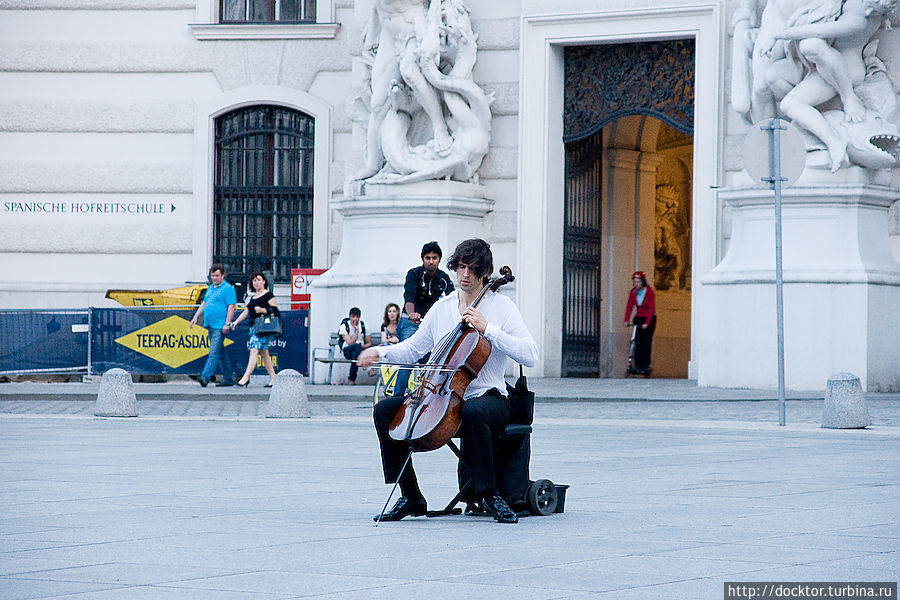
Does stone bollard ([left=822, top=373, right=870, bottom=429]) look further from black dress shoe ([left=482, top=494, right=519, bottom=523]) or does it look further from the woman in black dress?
the woman in black dress

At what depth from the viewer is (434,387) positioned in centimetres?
815

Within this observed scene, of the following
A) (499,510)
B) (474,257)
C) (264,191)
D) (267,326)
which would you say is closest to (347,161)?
(264,191)

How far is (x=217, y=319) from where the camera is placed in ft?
74.1

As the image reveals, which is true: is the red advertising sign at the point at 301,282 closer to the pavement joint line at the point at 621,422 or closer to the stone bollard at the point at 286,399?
the pavement joint line at the point at 621,422

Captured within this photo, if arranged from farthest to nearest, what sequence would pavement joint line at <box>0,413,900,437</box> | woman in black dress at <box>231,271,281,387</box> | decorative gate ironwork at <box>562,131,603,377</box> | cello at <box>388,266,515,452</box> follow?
decorative gate ironwork at <box>562,131,603,377</box>
woman in black dress at <box>231,271,281,387</box>
pavement joint line at <box>0,413,900,437</box>
cello at <box>388,266,515,452</box>

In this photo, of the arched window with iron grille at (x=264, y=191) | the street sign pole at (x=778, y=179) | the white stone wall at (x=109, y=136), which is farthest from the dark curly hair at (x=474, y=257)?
the white stone wall at (x=109, y=136)

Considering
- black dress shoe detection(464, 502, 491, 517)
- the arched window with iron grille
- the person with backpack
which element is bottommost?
black dress shoe detection(464, 502, 491, 517)

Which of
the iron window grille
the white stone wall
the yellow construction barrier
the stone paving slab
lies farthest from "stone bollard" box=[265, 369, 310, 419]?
the iron window grille

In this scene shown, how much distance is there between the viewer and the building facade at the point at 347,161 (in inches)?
921

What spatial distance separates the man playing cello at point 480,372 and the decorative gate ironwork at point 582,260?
1622 cm

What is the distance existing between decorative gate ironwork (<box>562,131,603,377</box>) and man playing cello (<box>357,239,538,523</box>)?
53.2 feet

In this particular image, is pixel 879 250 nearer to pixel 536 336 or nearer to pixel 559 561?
pixel 536 336

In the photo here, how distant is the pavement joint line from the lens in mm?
14672

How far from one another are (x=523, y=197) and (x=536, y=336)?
2.00 m
